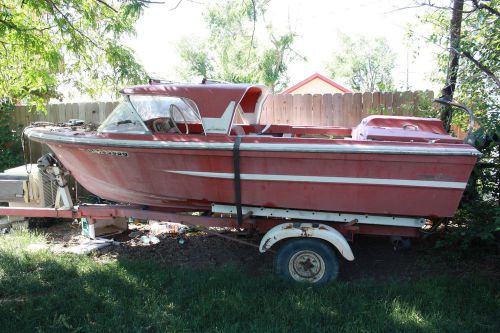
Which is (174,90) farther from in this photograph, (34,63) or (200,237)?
(34,63)

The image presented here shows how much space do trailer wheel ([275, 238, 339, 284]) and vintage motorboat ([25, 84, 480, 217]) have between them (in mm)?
366

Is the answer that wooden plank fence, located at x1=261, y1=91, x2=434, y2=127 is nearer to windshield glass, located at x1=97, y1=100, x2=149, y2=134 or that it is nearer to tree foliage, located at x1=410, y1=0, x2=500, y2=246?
tree foliage, located at x1=410, y1=0, x2=500, y2=246

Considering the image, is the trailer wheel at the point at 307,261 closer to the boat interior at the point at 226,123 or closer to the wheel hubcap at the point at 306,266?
the wheel hubcap at the point at 306,266

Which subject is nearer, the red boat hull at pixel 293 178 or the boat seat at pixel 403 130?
the red boat hull at pixel 293 178

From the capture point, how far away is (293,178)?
405 centimetres

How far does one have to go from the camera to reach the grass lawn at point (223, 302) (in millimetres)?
3365

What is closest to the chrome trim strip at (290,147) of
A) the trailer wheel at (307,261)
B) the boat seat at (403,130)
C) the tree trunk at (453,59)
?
the boat seat at (403,130)

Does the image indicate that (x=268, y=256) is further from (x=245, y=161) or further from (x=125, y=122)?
(x=125, y=122)

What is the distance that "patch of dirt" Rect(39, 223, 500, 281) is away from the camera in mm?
4547

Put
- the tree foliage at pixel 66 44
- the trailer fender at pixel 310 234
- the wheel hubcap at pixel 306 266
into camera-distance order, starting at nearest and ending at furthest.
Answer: the trailer fender at pixel 310 234 < the wheel hubcap at pixel 306 266 < the tree foliage at pixel 66 44

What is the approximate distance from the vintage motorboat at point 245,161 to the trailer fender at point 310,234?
7.4 inches

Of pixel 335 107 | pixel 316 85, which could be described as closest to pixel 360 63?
pixel 316 85

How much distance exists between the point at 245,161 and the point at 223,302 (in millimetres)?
1322

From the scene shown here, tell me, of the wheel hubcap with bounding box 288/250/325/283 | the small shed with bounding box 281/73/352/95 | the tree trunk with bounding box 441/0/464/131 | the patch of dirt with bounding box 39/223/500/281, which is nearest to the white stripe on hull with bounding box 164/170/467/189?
the wheel hubcap with bounding box 288/250/325/283
